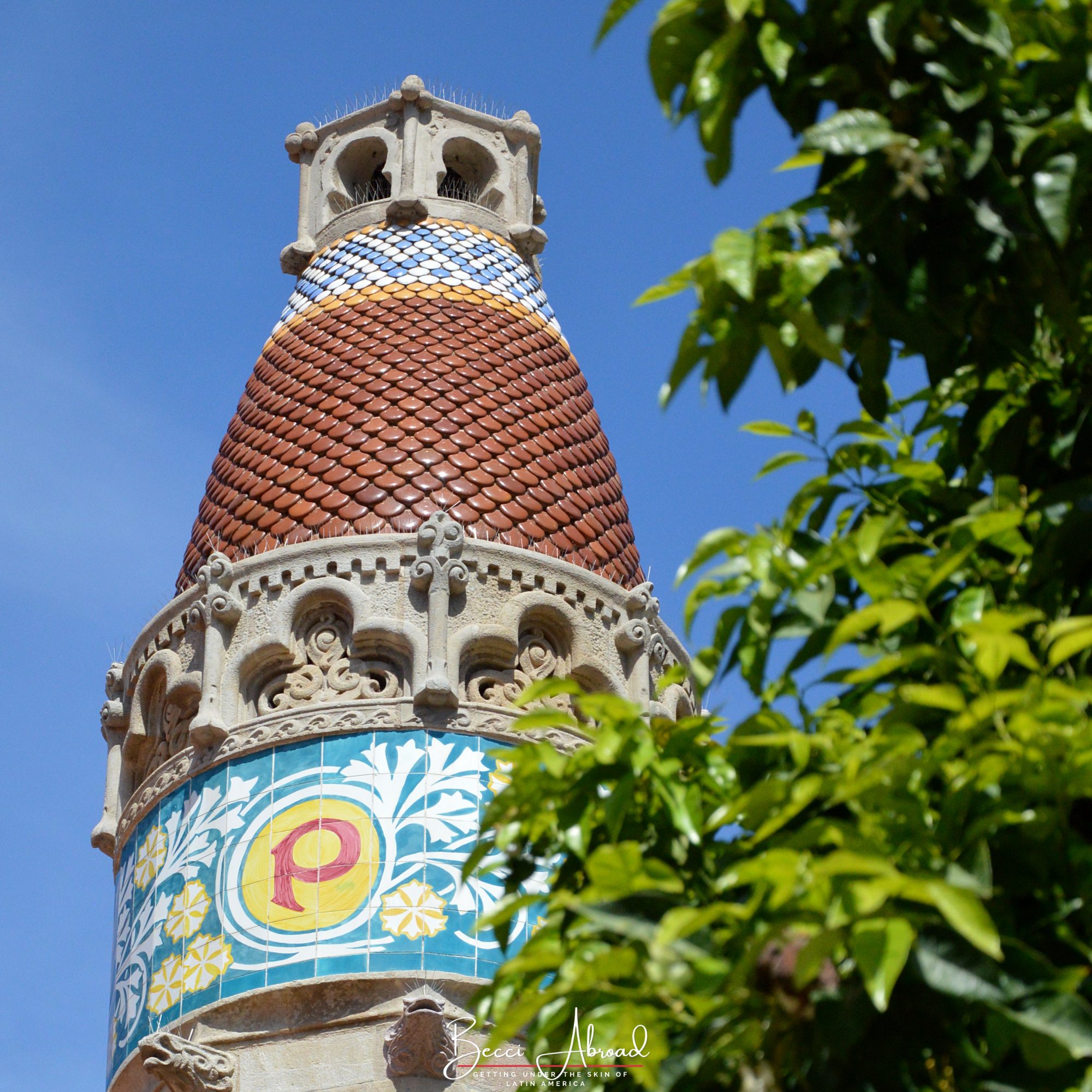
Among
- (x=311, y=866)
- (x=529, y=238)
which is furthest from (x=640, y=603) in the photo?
(x=529, y=238)

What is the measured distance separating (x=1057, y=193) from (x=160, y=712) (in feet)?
46.3

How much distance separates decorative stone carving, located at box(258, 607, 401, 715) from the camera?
17.7 meters

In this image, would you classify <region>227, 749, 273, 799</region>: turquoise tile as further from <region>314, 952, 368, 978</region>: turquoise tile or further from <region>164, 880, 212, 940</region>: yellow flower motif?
<region>314, 952, 368, 978</region>: turquoise tile

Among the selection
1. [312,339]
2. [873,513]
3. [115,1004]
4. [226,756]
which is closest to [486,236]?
[312,339]

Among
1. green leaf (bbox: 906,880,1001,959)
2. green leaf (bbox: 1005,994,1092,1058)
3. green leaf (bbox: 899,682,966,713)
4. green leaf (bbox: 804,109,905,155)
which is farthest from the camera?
green leaf (bbox: 804,109,905,155)

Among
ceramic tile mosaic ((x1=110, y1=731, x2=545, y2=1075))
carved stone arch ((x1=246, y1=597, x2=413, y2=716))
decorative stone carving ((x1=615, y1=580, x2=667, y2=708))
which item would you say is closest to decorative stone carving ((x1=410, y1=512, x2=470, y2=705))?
carved stone arch ((x1=246, y1=597, x2=413, y2=716))

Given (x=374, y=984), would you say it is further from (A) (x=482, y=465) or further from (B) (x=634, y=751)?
(B) (x=634, y=751)

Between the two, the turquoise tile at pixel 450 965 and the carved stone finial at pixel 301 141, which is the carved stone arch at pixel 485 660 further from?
the carved stone finial at pixel 301 141

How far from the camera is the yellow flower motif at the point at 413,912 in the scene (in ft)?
53.2

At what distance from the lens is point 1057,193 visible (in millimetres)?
6074

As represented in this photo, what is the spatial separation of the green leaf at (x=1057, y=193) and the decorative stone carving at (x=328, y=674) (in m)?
12.0

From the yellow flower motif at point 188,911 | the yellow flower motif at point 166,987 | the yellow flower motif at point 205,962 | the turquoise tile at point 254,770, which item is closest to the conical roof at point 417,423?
the turquoise tile at point 254,770

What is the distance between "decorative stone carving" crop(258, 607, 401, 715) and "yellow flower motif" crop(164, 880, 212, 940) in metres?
1.61

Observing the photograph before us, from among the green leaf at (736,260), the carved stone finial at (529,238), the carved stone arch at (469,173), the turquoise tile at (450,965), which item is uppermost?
the carved stone arch at (469,173)
